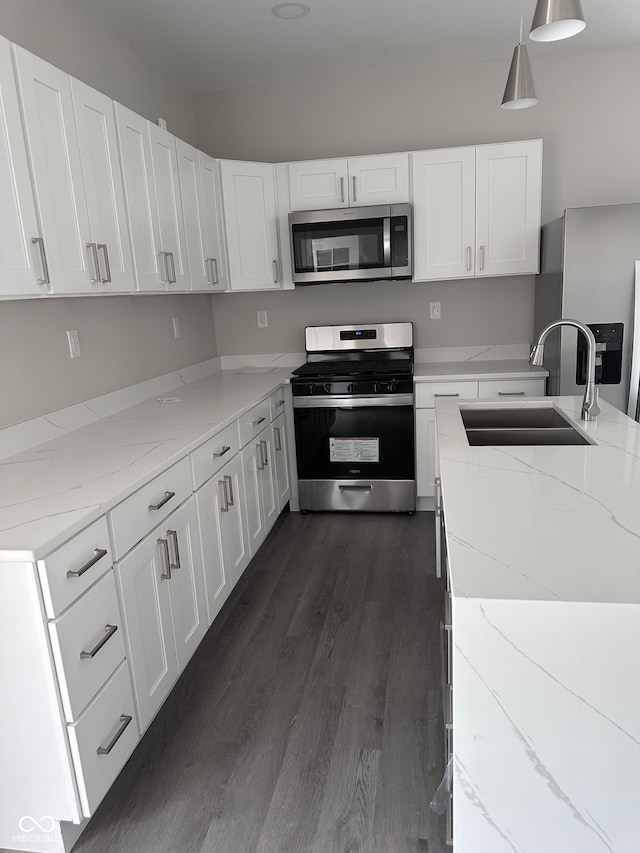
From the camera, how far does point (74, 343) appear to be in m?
2.57

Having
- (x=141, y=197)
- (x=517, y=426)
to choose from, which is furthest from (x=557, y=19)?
(x=141, y=197)

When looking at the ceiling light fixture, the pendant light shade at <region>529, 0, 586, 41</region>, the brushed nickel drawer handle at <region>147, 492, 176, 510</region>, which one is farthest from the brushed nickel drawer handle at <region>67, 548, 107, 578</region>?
the ceiling light fixture

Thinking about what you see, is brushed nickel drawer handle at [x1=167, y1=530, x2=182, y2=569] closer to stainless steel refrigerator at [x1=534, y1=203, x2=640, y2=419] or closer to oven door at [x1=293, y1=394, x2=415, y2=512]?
oven door at [x1=293, y1=394, x2=415, y2=512]

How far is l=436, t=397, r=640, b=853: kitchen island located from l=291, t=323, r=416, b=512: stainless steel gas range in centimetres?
232

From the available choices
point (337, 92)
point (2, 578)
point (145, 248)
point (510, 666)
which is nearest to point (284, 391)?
point (145, 248)

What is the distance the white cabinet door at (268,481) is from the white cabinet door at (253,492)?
4 cm

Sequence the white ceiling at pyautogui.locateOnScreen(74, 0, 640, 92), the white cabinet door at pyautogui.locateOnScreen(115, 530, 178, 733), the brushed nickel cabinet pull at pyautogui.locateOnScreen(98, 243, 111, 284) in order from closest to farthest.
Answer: the white cabinet door at pyautogui.locateOnScreen(115, 530, 178, 733) < the brushed nickel cabinet pull at pyautogui.locateOnScreen(98, 243, 111, 284) < the white ceiling at pyautogui.locateOnScreen(74, 0, 640, 92)

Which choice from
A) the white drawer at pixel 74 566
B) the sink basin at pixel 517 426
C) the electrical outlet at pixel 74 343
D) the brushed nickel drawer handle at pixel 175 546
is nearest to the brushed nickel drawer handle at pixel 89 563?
the white drawer at pixel 74 566

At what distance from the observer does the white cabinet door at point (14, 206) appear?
172 centimetres

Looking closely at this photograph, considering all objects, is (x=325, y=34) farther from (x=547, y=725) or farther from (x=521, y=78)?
(x=547, y=725)

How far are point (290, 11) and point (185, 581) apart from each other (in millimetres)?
2629

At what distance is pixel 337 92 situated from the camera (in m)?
3.85

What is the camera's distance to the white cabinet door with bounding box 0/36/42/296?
172cm

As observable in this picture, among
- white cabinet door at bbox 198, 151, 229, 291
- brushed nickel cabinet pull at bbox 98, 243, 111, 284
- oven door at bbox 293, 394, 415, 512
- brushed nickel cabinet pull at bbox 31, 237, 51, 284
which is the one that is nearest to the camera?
brushed nickel cabinet pull at bbox 31, 237, 51, 284
